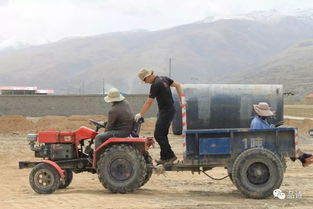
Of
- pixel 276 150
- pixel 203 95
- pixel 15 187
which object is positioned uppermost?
pixel 203 95

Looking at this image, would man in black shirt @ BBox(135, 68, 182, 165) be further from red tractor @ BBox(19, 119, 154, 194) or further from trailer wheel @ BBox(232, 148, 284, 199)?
trailer wheel @ BBox(232, 148, 284, 199)

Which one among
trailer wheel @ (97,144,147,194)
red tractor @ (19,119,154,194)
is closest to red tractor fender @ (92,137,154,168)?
red tractor @ (19,119,154,194)

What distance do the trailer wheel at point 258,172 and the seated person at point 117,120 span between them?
211cm

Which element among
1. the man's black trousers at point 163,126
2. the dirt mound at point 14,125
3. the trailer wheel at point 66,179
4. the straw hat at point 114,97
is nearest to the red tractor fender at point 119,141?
the man's black trousers at point 163,126

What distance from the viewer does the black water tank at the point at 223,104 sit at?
12008 millimetres

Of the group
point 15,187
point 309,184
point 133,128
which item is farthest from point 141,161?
point 309,184

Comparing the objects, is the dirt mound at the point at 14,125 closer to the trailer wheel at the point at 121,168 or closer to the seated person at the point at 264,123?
the trailer wheel at the point at 121,168

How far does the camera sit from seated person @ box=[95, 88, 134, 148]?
1037 centimetres

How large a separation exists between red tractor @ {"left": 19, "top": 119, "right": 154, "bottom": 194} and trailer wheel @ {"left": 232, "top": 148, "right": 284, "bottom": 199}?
172 centimetres

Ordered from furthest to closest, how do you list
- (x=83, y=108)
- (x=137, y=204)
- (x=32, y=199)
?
1. (x=83, y=108)
2. (x=32, y=199)
3. (x=137, y=204)

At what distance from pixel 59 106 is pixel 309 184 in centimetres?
4051

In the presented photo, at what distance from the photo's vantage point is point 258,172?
32.6 feet

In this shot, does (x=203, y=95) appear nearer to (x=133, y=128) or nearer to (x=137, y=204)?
(x=133, y=128)

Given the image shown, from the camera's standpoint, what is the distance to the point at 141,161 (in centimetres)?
1031
